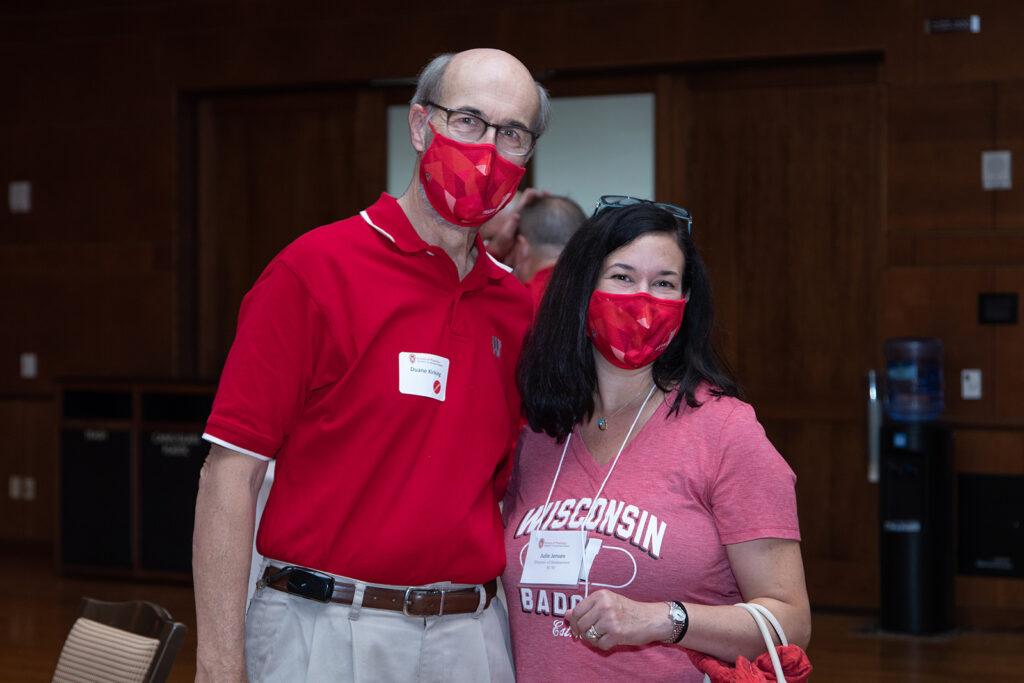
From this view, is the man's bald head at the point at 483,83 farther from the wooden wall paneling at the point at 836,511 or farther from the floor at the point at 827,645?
the wooden wall paneling at the point at 836,511

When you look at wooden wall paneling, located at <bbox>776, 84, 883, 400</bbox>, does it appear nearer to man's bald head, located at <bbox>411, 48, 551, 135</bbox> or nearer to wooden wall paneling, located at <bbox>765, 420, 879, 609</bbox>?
wooden wall paneling, located at <bbox>765, 420, 879, 609</bbox>

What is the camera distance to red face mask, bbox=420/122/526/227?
6.15ft

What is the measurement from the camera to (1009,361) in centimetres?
578

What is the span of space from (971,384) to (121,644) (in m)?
4.63

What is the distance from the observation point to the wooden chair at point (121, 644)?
88.4 inches

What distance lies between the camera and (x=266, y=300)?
1.75m

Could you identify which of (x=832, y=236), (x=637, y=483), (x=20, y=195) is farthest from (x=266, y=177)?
(x=637, y=483)

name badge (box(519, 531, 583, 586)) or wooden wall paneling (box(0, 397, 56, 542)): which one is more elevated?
name badge (box(519, 531, 583, 586))

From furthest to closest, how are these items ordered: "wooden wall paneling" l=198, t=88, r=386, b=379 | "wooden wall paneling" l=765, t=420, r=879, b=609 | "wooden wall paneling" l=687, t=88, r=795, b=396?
"wooden wall paneling" l=198, t=88, r=386, b=379 → "wooden wall paneling" l=687, t=88, r=795, b=396 → "wooden wall paneling" l=765, t=420, r=879, b=609

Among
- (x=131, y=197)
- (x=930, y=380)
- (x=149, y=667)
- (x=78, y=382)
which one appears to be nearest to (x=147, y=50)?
(x=131, y=197)

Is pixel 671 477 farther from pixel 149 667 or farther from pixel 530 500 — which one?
pixel 149 667

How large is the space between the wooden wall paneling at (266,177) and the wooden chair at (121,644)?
15.3 ft

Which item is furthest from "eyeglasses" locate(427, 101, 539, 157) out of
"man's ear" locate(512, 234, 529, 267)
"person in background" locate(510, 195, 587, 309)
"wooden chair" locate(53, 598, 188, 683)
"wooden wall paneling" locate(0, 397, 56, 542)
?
"wooden wall paneling" locate(0, 397, 56, 542)

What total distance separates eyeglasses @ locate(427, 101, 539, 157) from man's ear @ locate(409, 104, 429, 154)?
3 centimetres
